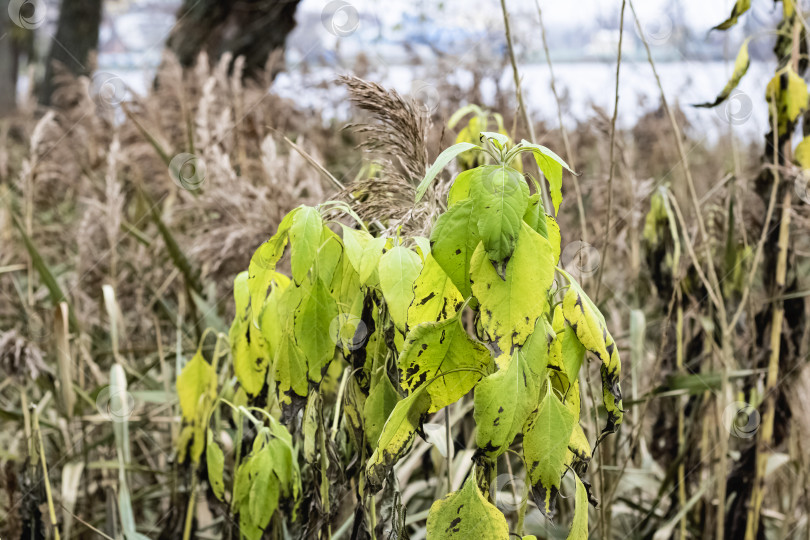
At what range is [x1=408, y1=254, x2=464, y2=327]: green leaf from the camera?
1.55 ft

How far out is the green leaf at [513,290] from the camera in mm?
432

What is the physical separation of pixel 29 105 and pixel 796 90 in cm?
240

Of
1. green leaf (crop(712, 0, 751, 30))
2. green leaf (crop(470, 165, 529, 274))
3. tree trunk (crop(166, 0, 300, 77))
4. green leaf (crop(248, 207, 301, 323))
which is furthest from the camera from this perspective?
tree trunk (crop(166, 0, 300, 77))

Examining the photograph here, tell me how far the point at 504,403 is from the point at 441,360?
0.06 metres

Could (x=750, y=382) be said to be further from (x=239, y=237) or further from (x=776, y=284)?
(x=239, y=237)

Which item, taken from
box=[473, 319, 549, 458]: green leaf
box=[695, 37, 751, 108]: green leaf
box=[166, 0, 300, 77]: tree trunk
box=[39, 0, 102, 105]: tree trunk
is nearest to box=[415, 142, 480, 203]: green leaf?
box=[473, 319, 549, 458]: green leaf

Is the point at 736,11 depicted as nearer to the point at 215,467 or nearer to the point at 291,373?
the point at 291,373

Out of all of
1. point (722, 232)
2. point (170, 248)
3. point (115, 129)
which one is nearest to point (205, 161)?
point (170, 248)

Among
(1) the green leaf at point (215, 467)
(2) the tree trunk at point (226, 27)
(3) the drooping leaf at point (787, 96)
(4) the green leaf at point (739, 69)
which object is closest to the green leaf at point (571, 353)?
(1) the green leaf at point (215, 467)

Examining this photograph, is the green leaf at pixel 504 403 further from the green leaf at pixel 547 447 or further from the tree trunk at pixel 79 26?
the tree trunk at pixel 79 26

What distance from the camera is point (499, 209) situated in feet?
1.39

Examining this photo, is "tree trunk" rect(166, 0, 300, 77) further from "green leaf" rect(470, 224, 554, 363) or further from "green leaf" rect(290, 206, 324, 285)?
"green leaf" rect(470, 224, 554, 363)

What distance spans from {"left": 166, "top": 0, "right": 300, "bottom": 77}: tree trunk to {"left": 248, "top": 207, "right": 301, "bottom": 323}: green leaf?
2.34 metres

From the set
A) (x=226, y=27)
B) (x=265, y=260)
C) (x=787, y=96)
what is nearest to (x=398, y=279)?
(x=265, y=260)
